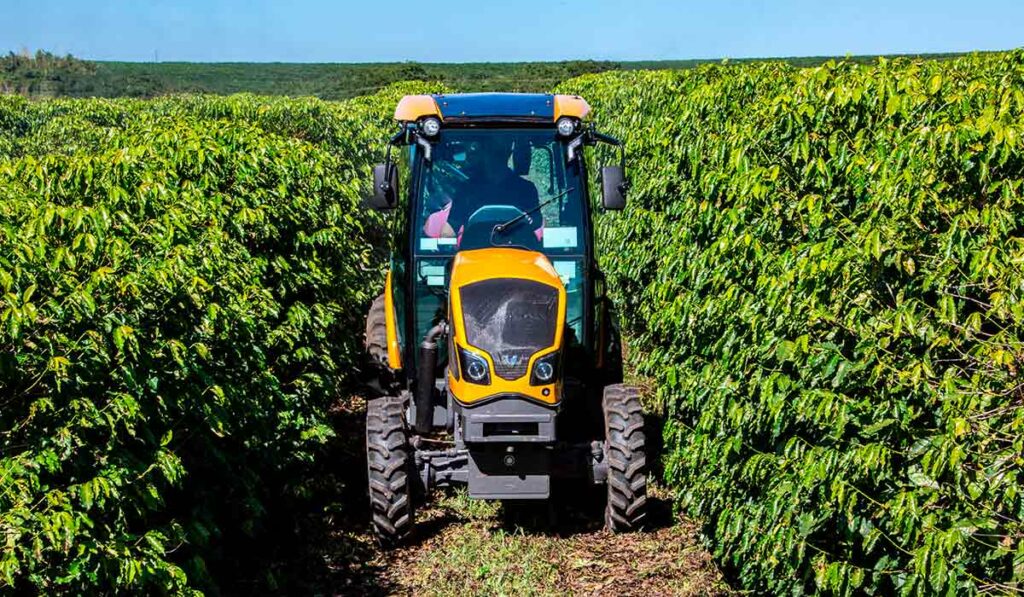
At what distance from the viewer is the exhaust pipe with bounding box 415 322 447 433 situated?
616cm

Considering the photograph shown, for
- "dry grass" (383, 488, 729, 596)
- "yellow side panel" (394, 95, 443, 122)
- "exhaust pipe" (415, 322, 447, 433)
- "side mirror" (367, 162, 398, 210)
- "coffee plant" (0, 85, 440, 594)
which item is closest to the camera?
"coffee plant" (0, 85, 440, 594)

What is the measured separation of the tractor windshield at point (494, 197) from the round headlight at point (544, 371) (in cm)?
97

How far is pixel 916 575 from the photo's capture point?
10.6 ft

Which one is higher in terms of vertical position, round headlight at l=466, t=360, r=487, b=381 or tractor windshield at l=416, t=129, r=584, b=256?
tractor windshield at l=416, t=129, r=584, b=256

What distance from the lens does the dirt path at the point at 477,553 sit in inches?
223

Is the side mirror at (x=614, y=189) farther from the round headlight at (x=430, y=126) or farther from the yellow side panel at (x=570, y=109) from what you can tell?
the round headlight at (x=430, y=126)

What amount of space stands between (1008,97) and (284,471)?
4.74m

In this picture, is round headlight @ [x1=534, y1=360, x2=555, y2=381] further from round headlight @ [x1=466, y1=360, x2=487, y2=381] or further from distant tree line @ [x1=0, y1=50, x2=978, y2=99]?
distant tree line @ [x1=0, y1=50, x2=978, y2=99]

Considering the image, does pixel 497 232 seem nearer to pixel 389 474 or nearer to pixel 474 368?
pixel 474 368

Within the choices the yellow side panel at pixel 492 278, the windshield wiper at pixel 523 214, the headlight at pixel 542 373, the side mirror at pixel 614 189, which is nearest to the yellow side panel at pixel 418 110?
the windshield wiper at pixel 523 214

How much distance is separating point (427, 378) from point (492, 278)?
2.67 ft

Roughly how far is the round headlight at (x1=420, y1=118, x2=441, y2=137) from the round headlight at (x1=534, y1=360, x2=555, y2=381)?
169cm

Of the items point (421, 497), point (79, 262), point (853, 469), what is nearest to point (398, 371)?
point (421, 497)

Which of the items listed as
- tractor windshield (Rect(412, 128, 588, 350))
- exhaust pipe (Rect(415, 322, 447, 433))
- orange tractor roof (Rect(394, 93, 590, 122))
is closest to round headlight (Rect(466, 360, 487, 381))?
exhaust pipe (Rect(415, 322, 447, 433))
